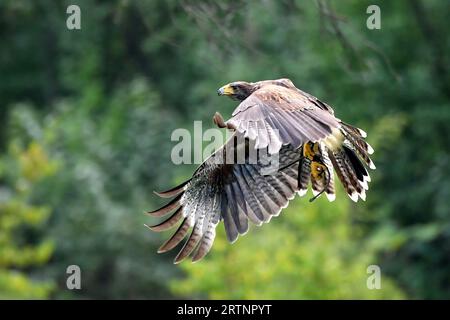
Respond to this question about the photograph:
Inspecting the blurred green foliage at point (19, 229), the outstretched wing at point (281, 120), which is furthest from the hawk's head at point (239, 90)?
the blurred green foliage at point (19, 229)

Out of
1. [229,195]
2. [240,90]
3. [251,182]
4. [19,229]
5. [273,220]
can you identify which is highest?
[19,229]

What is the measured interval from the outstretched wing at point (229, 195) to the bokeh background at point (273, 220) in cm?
500

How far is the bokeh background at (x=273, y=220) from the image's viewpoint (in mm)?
13703

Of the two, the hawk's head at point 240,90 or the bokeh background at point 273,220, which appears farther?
the bokeh background at point 273,220

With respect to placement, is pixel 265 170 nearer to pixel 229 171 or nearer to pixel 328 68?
pixel 229 171

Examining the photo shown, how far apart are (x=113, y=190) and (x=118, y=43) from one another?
25.1ft

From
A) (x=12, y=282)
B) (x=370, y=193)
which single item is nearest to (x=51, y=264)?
(x=12, y=282)

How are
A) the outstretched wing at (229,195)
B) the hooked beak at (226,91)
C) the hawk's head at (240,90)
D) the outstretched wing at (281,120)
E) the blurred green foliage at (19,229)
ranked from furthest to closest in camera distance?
the blurred green foliage at (19,229) → the hooked beak at (226,91) → the hawk's head at (240,90) → the outstretched wing at (229,195) → the outstretched wing at (281,120)

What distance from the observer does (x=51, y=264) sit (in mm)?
17641

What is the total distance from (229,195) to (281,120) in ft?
4.43

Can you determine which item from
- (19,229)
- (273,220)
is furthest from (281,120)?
(19,229)

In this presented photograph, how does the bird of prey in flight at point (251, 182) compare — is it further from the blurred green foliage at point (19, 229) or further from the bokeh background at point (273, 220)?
the blurred green foliage at point (19, 229)

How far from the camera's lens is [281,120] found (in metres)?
6.05

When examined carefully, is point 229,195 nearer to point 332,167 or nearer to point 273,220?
point 332,167
